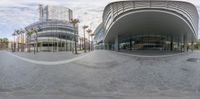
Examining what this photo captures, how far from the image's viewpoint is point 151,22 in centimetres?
6588

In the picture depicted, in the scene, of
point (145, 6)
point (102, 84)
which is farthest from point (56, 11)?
point (145, 6)

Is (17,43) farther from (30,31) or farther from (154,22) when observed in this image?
(154,22)

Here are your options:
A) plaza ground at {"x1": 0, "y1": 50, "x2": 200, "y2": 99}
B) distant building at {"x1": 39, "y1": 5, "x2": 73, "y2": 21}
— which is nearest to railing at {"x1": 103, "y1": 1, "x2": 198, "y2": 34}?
distant building at {"x1": 39, "y1": 5, "x2": 73, "y2": 21}

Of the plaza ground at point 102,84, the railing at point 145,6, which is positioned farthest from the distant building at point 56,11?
the railing at point 145,6

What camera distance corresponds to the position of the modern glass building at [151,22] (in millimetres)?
59594

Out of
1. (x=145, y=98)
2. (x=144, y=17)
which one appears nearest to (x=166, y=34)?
(x=144, y=17)

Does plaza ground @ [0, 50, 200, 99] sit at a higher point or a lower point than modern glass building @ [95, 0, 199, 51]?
lower

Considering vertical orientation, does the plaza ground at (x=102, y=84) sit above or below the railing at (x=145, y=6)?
below

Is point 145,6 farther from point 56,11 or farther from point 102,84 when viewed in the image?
point 102,84

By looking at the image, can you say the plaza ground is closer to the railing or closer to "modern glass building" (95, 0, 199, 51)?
the railing

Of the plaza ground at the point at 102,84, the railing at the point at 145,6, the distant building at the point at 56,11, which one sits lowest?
the plaza ground at the point at 102,84

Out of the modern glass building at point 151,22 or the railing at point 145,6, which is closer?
the railing at point 145,6

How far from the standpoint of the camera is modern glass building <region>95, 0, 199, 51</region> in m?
59.6

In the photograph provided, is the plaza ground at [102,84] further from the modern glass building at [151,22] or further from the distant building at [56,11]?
the modern glass building at [151,22]
